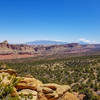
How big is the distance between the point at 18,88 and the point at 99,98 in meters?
13.7

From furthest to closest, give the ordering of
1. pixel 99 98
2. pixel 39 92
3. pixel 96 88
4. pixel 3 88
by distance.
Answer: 1. pixel 96 88
2. pixel 99 98
3. pixel 39 92
4. pixel 3 88

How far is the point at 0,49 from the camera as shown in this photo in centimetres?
17450

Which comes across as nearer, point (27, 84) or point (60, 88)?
point (27, 84)

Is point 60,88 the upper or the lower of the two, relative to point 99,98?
upper

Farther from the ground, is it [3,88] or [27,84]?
[3,88]

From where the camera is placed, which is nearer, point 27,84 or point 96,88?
point 27,84

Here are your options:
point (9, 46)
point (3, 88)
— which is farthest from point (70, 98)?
point (9, 46)

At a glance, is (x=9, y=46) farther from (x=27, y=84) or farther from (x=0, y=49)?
(x=27, y=84)

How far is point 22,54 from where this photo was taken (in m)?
173

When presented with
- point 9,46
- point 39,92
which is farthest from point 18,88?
point 9,46

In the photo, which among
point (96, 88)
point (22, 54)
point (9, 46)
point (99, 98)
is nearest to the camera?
point (99, 98)

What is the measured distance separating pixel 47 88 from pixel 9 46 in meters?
187

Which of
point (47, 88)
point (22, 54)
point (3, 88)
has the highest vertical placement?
point (3, 88)

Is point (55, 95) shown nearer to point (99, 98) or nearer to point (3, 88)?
point (3, 88)
